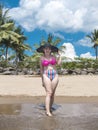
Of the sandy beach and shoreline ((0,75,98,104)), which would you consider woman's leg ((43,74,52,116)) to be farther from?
the sandy beach

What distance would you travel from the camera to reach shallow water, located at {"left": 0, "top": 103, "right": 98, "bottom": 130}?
580 centimetres

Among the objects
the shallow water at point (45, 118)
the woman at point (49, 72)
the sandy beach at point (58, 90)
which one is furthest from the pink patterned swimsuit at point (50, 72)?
the sandy beach at point (58, 90)

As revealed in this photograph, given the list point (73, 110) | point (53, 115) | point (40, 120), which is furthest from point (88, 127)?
point (73, 110)

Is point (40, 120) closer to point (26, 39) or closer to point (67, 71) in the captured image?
point (67, 71)

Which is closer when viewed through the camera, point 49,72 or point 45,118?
point 45,118

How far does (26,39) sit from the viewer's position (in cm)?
4675

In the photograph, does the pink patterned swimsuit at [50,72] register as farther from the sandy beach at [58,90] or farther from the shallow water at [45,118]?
the sandy beach at [58,90]

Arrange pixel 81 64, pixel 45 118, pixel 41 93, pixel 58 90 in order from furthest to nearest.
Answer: pixel 81 64
pixel 58 90
pixel 41 93
pixel 45 118

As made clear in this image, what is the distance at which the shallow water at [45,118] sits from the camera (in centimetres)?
580

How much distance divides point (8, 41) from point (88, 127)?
37.2m

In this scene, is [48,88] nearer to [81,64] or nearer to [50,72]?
[50,72]

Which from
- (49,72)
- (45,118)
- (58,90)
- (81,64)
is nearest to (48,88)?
(49,72)

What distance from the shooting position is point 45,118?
682cm

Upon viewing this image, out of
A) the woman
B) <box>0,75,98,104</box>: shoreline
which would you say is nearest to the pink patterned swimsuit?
the woman
